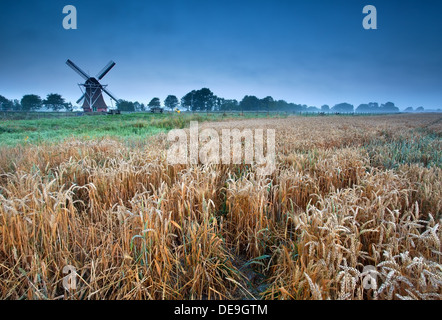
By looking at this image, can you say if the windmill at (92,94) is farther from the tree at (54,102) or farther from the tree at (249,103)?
the tree at (249,103)

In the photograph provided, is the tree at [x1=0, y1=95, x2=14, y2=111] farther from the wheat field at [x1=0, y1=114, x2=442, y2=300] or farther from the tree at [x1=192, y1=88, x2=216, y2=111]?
the wheat field at [x1=0, y1=114, x2=442, y2=300]

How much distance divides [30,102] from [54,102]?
24.6ft

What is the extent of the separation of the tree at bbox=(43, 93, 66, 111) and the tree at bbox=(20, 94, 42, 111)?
227 centimetres

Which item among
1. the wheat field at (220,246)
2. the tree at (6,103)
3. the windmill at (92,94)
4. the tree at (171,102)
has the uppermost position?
the tree at (171,102)

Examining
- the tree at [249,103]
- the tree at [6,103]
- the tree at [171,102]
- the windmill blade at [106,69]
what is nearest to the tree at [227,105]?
the tree at [249,103]

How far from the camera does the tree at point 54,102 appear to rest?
3302 inches

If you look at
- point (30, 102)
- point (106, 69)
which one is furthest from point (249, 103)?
point (30, 102)

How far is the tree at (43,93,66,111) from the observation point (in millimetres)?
83875

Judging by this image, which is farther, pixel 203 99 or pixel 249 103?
pixel 249 103

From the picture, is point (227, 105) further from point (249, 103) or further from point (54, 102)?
point (54, 102)

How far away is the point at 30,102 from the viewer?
7994 centimetres

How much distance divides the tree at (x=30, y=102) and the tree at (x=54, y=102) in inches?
89.3
